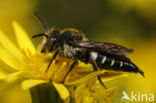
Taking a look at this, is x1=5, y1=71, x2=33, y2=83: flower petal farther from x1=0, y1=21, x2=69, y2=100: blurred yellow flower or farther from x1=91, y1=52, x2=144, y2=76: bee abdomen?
x1=91, y1=52, x2=144, y2=76: bee abdomen

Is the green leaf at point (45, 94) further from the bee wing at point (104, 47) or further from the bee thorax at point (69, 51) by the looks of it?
the bee wing at point (104, 47)

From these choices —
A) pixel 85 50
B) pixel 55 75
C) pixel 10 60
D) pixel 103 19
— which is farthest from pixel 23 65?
pixel 103 19

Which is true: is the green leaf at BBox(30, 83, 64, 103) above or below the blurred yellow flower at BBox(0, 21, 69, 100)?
below

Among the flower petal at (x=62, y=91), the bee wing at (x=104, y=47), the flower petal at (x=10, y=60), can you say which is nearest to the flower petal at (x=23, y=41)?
the flower petal at (x=10, y=60)

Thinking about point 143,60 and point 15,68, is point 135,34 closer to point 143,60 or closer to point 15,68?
point 143,60

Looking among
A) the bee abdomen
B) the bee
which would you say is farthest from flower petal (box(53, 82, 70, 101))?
the bee abdomen
